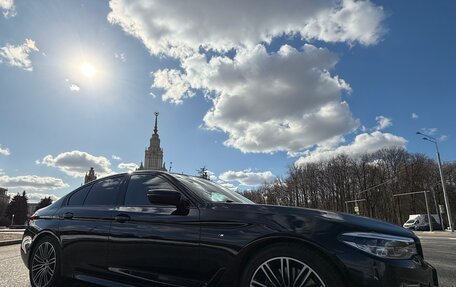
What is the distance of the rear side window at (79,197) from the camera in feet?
16.4

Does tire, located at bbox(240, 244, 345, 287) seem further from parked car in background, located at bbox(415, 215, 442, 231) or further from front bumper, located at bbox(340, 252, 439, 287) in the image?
parked car in background, located at bbox(415, 215, 442, 231)

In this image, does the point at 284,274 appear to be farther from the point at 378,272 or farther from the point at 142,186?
the point at 142,186

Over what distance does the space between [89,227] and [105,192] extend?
1.66 ft

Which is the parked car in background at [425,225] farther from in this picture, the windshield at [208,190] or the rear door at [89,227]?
the rear door at [89,227]

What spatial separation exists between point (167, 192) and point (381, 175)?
75.5 meters

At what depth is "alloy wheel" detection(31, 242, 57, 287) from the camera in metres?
4.70

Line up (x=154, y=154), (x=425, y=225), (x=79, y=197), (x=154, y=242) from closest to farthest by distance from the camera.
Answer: (x=154, y=242) → (x=79, y=197) → (x=425, y=225) → (x=154, y=154)

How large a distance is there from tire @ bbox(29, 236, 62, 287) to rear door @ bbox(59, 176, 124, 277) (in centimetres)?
17

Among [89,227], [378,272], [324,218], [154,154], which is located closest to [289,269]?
[324,218]

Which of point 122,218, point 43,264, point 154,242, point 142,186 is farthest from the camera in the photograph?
point 43,264

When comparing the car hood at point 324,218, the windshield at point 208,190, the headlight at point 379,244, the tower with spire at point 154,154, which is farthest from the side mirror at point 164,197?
the tower with spire at point 154,154

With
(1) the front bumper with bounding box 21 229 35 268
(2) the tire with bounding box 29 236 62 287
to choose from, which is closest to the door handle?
(2) the tire with bounding box 29 236 62 287

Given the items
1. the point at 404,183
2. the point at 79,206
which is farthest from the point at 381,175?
the point at 79,206

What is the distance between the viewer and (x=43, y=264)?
4824mm
